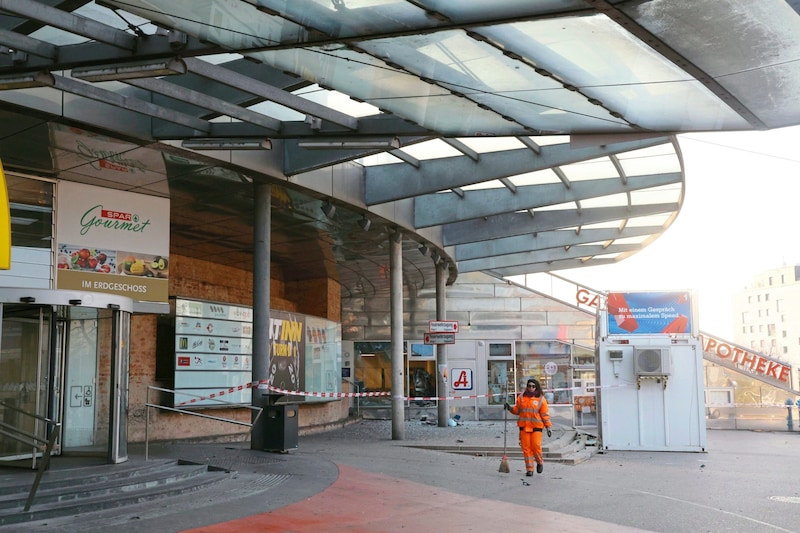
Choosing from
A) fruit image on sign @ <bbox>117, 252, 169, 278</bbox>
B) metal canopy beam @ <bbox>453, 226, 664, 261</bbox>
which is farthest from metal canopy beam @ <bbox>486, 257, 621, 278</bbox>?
fruit image on sign @ <bbox>117, 252, 169, 278</bbox>

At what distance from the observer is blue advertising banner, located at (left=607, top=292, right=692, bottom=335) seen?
60.7 ft

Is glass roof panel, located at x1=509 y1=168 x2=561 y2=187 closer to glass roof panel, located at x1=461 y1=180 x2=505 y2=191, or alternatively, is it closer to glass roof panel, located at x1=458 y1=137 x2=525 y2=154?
glass roof panel, located at x1=461 y1=180 x2=505 y2=191

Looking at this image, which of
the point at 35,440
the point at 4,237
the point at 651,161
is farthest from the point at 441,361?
the point at 4,237

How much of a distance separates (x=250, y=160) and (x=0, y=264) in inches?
288

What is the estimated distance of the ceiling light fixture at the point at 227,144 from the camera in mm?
12266

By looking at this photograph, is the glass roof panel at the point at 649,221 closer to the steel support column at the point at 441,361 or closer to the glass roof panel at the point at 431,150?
the steel support column at the point at 441,361

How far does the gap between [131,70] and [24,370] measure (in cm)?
558

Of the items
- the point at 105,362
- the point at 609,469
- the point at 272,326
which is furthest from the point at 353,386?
the point at 105,362

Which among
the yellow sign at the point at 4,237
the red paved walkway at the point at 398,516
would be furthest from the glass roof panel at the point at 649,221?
the yellow sign at the point at 4,237

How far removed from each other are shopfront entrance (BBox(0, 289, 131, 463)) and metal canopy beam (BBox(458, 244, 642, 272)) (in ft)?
58.7

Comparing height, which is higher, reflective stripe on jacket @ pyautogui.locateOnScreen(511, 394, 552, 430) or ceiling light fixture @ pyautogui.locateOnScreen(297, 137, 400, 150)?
ceiling light fixture @ pyautogui.locateOnScreen(297, 137, 400, 150)

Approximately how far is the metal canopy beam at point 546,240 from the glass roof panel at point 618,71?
13451 mm

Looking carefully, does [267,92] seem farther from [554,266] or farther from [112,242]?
[554,266]

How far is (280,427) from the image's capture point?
48.3 ft
